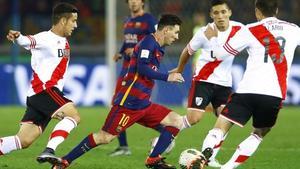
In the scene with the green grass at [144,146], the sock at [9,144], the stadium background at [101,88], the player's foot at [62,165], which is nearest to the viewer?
the player's foot at [62,165]

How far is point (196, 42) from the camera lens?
1122 cm

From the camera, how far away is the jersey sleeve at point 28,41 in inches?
377

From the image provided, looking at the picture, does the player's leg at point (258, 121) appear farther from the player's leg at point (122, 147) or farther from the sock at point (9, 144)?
the player's leg at point (122, 147)

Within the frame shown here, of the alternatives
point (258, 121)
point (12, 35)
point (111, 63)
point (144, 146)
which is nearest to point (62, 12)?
point (12, 35)

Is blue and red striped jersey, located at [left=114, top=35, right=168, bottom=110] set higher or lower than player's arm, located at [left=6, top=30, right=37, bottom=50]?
lower

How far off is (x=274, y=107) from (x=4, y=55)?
15902 mm

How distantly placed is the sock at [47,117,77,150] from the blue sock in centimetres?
103

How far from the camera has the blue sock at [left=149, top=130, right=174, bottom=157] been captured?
10.1 m

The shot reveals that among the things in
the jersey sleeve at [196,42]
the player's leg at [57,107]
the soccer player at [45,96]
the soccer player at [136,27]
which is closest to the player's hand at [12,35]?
the soccer player at [45,96]

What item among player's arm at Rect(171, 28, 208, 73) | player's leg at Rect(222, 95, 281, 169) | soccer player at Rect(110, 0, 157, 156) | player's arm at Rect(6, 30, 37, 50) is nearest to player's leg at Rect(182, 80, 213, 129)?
player's arm at Rect(171, 28, 208, 73)

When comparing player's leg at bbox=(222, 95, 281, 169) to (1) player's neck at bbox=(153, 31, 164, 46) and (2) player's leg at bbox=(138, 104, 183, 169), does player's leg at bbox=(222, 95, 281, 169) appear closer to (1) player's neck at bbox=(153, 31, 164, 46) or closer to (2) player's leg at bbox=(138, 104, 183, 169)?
(2) player's leg at bbox=(138, 104, 183, 169)

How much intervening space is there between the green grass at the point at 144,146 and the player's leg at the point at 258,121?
134 cm

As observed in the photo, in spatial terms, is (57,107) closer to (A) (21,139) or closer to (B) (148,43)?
(A) (21,139)

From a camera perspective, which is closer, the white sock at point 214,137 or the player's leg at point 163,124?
the white sock at point 214,137
